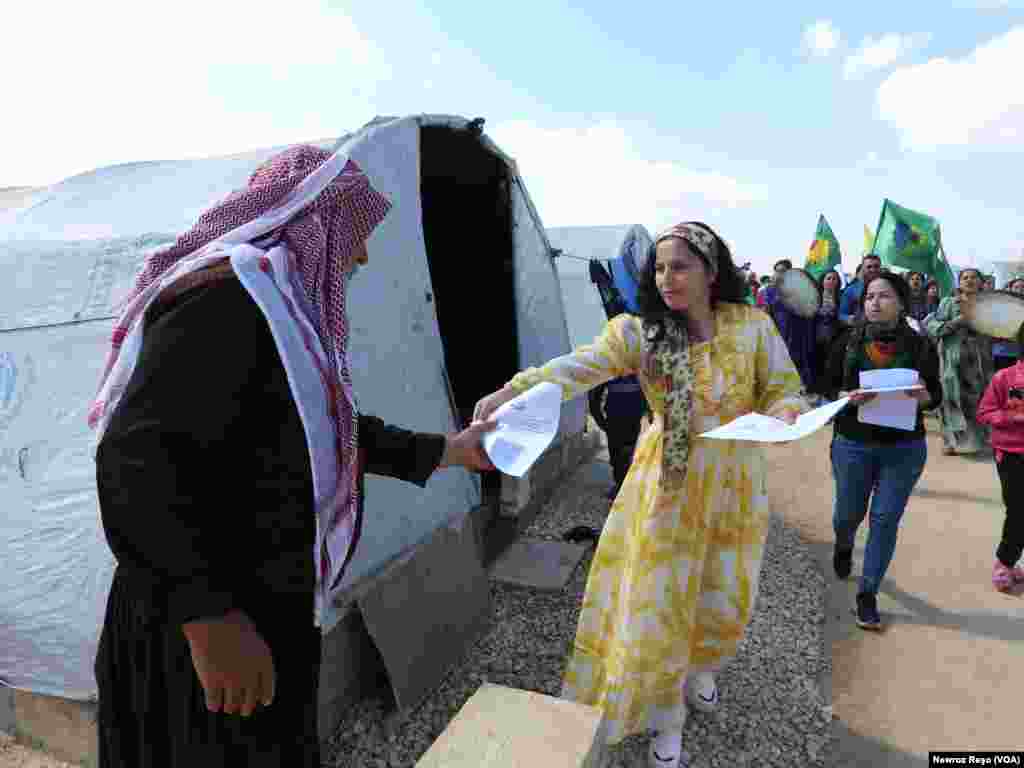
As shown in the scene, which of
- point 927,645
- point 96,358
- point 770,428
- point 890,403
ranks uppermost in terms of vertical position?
point 96,358

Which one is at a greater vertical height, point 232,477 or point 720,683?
point 232,477

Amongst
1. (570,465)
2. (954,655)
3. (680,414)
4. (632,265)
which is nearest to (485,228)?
(632,265)

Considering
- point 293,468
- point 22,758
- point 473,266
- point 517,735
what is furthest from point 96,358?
point 473,266

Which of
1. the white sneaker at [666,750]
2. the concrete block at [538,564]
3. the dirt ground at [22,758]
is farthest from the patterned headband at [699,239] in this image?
the dirt ground at [22,758]

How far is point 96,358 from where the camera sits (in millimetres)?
2527

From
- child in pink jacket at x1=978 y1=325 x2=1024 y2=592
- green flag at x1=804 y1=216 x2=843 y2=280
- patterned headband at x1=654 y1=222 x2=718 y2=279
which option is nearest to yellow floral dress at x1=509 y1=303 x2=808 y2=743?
patterned headband at x1=654 y1=222 x2=718 y2=279

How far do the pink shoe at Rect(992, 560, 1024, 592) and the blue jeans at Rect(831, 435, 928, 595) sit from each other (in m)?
1.13

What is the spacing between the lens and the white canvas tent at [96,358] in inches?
94.7

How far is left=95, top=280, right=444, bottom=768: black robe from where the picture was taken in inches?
41.9

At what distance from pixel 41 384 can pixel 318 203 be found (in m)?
1.87

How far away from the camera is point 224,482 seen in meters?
1.20

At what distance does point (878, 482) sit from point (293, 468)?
3.19 meters

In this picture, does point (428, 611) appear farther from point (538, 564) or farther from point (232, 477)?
point (232, 477)

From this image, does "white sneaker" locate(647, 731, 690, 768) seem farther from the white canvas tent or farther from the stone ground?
the white canvas tent
